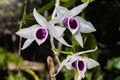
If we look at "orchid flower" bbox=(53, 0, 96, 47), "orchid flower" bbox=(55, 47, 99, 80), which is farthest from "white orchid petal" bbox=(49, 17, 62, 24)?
"orchid flower" bbox=(55, 47, 99, 80)

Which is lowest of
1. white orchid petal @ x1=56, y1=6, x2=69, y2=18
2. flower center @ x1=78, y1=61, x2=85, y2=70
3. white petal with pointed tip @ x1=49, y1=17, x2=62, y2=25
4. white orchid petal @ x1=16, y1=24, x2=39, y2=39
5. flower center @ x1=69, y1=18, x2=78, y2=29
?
flower center @ x1=78, y1=61, x2=85, y2=70

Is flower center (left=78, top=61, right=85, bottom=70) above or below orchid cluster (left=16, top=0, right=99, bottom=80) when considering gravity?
below

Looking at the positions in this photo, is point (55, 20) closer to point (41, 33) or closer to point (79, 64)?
point (41, 33)

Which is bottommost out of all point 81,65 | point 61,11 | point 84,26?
point 81,65

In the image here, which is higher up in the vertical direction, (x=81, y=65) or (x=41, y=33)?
(x=41, y=33)

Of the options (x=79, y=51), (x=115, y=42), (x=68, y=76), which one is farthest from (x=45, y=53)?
(x=79, y=51)

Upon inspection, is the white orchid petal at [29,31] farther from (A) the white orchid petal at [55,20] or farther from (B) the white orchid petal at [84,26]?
(B) the white orchid petal at [84,26]

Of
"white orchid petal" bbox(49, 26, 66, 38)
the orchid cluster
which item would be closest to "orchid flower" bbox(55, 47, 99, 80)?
the orchid cluster

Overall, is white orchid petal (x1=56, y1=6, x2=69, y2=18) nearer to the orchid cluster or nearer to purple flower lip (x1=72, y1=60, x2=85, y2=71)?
the orchid cluster

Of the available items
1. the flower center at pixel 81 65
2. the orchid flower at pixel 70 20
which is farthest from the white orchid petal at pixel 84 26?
the flower center at pixel 81 65

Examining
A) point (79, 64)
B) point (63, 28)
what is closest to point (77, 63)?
point (79, 64)

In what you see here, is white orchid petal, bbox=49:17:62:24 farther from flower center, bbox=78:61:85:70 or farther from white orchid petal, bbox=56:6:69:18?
flower center, bbox=78:61:85:70

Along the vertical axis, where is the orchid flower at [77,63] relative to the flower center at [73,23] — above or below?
below
